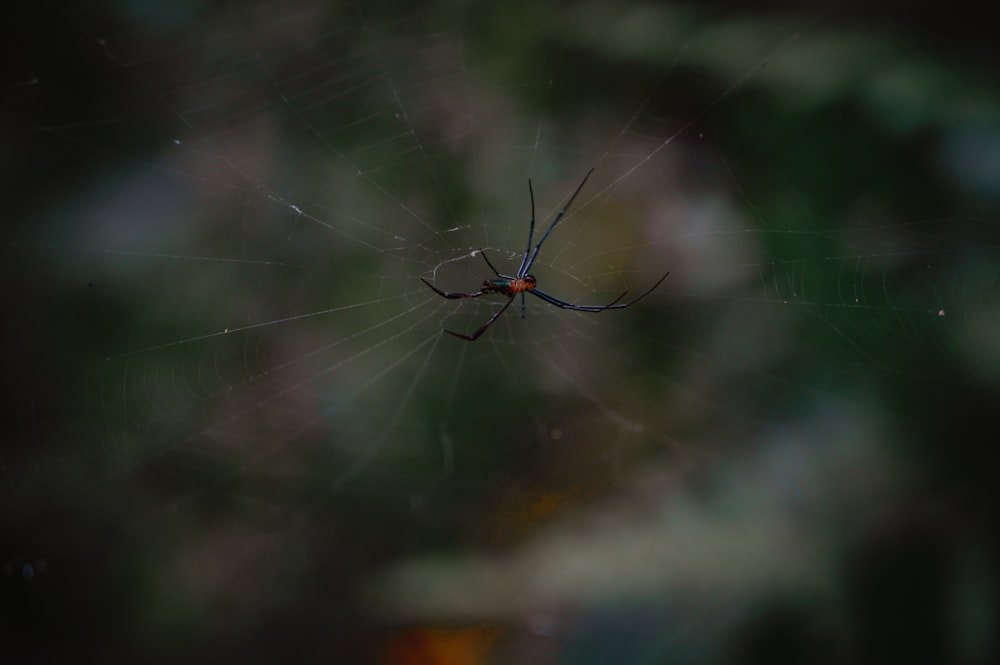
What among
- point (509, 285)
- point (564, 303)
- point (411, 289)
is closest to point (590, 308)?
point (564, 303)

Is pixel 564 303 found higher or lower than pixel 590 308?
higher

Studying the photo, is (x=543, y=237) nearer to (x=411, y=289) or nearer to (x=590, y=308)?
(x=590, y=308)

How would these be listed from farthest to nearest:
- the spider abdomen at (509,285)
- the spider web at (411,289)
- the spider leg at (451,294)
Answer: the spider abdomen at (509,285) → the spider leg at (451,294) → the spider web at (411,289)

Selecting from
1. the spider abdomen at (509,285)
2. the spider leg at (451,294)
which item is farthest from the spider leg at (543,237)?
the spider leg at (451,294)

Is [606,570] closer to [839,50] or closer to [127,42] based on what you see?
[839,50]

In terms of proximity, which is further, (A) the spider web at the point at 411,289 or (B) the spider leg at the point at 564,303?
(B) the spider leg at the point at 564,303

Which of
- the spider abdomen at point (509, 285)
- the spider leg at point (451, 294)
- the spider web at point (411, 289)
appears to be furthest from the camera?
the spider abdomen at point (509, 285)

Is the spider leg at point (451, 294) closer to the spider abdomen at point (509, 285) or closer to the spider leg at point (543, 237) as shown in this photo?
the spider abdomen at point (509, 285)

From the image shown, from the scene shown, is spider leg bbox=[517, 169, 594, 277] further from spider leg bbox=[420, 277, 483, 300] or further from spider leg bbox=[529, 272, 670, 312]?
spider leg bbox=[420, 277, 483, 300]
